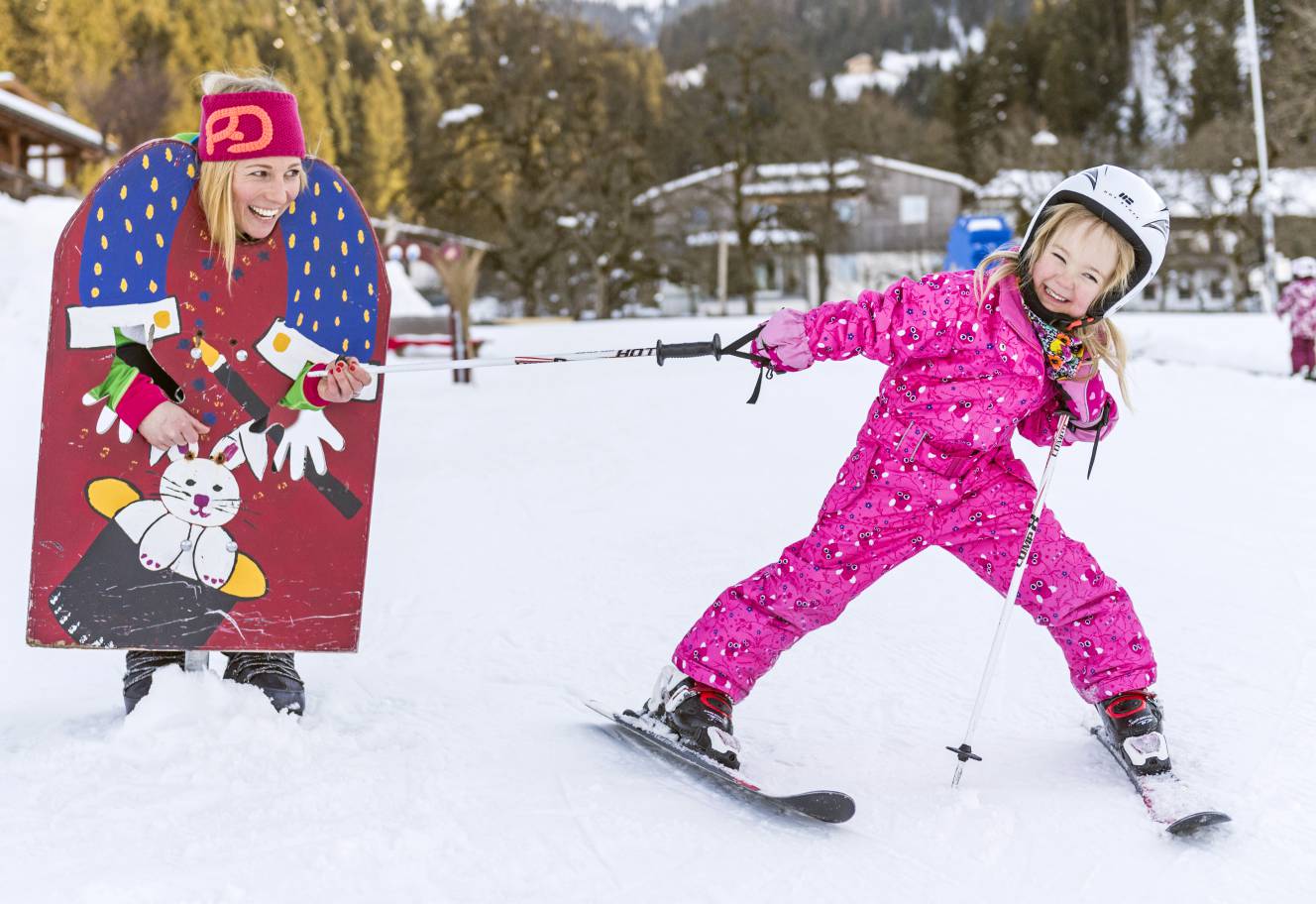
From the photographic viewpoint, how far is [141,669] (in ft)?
9.48

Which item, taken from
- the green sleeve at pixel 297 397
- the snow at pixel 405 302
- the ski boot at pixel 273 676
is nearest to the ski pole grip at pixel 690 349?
the green sleeve at pixel 297 397

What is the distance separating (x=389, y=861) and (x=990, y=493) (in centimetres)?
150

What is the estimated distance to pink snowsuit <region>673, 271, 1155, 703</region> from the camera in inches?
99.7

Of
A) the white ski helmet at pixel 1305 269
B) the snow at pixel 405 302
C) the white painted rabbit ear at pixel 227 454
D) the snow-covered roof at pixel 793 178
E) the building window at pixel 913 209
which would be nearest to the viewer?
the white painted rabbit ear at pixel 227 454

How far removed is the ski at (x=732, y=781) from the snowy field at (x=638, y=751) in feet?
0.14

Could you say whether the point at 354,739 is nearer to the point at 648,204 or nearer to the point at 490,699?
the point at 490,699

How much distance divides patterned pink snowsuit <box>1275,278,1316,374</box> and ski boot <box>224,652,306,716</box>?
11823 mm

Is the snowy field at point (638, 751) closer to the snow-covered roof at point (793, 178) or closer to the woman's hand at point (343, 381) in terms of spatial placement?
the woman's hand at point (343, 381)

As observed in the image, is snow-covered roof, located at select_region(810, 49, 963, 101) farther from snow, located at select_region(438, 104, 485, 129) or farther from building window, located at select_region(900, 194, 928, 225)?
snow, located at select_region(438, 104, 485, 129)

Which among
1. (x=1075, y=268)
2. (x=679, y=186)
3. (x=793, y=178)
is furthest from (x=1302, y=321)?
(x=679, y=186)

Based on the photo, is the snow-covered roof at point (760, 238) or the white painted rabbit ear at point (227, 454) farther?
the snow-covered roof at point (760, 238)

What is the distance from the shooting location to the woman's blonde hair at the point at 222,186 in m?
2.72

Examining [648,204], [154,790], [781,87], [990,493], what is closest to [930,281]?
[990,493]

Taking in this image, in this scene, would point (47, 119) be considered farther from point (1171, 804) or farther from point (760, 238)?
point (1171, 804)
